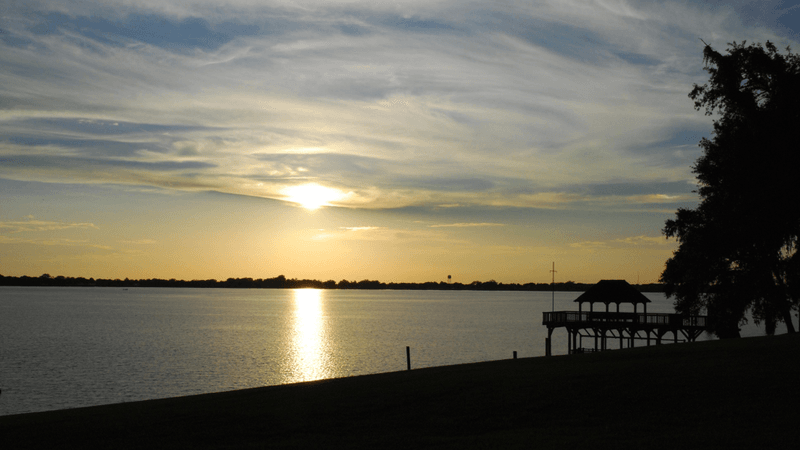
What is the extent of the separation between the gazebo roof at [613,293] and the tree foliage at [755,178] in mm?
12603

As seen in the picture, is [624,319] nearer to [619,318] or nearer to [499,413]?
[619,318]

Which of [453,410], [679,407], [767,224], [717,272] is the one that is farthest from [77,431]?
[717,272]

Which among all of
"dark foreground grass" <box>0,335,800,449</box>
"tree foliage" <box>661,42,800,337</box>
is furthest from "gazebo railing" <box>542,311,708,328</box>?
"dark foreground grass" <box>0,335,800,449</box>

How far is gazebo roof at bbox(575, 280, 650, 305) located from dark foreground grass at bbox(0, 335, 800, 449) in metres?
27.5

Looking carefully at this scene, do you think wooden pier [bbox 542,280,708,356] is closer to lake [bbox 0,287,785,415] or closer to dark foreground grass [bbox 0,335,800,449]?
lake [bbox 0,287,785,415]

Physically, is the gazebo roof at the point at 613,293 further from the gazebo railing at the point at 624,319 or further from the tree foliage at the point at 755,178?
the tree foliage at the point at 755,178

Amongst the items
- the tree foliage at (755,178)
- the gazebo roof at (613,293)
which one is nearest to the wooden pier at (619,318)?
the gazebo roof at (613,293)

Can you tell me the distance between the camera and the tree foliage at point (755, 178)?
2662cm

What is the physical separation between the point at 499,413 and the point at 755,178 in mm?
18040

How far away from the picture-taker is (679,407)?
1579cm

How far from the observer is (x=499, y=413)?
54.5 feet

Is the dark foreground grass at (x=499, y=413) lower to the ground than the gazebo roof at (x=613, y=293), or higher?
lower

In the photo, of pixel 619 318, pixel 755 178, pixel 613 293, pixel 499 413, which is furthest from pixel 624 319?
pixel 499 413

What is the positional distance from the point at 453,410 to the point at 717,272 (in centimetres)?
2780
